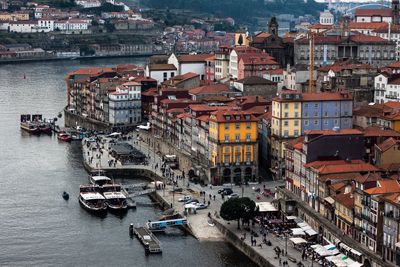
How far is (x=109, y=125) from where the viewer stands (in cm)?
5325

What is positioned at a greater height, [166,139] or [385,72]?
[385,72]

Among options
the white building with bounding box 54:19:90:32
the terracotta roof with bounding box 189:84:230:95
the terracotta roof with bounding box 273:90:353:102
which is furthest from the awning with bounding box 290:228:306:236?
the white building with bounding box 54:19:90:32

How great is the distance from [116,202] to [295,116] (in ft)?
27.8

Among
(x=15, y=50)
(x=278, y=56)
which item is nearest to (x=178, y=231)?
(x=278, y=56)

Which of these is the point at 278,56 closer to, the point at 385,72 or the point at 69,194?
the point at 385,72

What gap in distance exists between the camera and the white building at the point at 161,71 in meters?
59.0

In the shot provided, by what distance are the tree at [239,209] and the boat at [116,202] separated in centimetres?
567

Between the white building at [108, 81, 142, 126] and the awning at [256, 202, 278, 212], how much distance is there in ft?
68.7

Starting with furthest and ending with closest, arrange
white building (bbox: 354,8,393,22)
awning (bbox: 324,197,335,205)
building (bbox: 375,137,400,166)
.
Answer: white building (bbox: 354,8,393,22)
building (bbox: 375,137,400,166)
awning (bbox: 324,197,335,205)

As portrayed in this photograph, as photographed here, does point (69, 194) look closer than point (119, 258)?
No

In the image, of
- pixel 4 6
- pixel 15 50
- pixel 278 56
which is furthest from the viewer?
pixel 4 6

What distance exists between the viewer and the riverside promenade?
93.6 ft

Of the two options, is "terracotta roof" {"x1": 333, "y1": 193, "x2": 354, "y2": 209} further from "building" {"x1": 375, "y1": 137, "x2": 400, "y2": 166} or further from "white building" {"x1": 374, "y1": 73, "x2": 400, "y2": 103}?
"white building" {"x1": 374, "y1": 73, "x2": 400, "y2": 103}

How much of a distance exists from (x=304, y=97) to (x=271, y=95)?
1065cm
